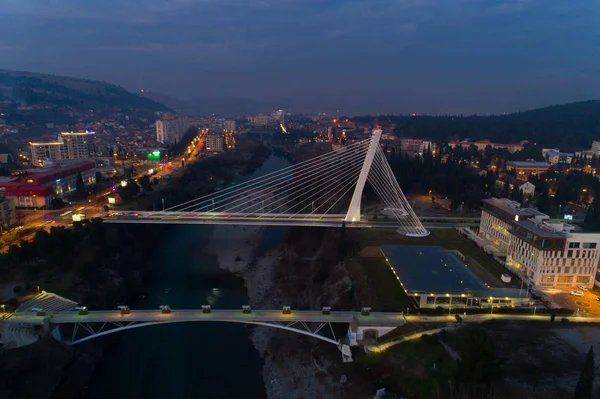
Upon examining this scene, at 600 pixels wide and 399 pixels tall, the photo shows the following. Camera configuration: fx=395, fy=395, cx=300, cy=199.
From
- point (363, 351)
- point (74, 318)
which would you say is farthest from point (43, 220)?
point (363, 351)

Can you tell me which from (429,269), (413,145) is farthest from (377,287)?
(413,145)

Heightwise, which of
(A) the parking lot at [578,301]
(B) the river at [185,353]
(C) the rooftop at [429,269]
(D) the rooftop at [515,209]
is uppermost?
(D) the rooftop at [515,209]

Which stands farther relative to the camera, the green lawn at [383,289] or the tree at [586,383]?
the green lawn at [383,289]

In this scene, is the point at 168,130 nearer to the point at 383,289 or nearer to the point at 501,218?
the point at 501,218

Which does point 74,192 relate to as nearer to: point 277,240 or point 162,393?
point 277,240

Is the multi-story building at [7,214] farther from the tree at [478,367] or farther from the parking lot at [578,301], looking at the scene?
the parking lot at [578,301]

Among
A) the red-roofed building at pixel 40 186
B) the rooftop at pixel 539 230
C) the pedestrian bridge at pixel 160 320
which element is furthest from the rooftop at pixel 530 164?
the red-roofed building at pixel 40 186
